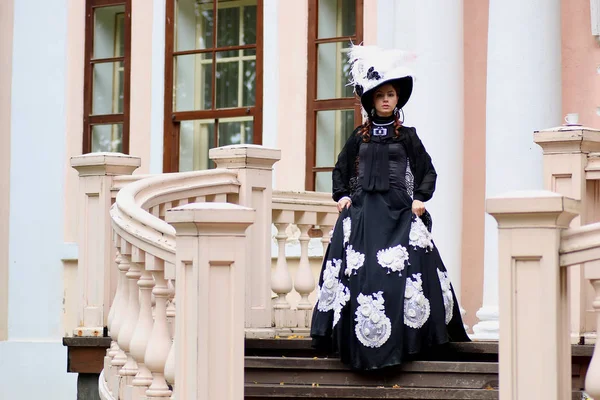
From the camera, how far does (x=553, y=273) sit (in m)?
4.56

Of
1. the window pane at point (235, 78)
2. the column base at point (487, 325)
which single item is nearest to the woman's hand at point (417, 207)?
the column base at point (487, 325)

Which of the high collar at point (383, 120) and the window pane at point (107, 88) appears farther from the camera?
the window pane at point (107, 88)

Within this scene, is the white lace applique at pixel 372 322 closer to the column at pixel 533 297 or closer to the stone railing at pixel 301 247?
the stone railing at pixel 301 247

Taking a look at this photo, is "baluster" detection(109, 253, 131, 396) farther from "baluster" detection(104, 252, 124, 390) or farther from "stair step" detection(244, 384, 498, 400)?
"stair step" detection(244, 384, 498, 400)

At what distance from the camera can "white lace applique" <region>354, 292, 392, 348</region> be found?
6340 mm

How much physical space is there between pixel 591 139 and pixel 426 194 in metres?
0.80

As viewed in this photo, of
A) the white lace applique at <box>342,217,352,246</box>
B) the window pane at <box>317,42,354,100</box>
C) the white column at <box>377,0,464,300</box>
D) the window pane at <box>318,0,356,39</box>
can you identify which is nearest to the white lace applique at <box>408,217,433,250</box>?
the white lace applique at <box>342,217,352,246</box>

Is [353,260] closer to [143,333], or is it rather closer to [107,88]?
[143,333]

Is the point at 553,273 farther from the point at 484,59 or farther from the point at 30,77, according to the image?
the point at 30,77

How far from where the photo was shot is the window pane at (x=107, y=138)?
1120 centimetres

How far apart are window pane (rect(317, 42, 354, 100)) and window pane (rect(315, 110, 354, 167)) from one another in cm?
14

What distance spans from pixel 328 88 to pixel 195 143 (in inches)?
49.7

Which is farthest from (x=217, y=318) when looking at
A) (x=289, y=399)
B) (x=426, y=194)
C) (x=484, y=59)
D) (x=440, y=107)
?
(x=484, y=59)

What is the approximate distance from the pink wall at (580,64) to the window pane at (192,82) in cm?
293
